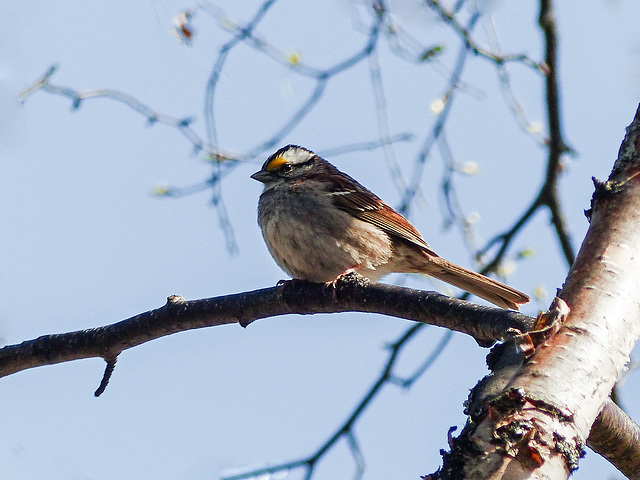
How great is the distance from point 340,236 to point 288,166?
1158mm

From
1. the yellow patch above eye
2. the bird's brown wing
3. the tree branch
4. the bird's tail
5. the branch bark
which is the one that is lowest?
the branch bark

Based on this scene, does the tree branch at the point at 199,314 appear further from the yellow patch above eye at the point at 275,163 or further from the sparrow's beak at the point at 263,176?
the yellow patch above eye at the point at 275,163

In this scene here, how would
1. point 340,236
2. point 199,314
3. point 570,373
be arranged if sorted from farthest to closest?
point 340,236 → point 199,314 → point 570,373

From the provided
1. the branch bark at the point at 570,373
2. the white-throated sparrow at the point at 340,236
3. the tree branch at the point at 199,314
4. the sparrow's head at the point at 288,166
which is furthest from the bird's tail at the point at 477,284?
the branch bark at the point at 570,373

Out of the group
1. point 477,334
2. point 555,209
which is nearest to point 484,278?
point 555,209

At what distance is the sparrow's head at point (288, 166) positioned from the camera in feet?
20.5

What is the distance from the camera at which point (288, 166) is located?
6414 millimetres

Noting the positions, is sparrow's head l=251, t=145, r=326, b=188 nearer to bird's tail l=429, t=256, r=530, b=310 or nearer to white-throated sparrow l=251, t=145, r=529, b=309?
white-throated sparrow l=251, t=145, r=529, b=309

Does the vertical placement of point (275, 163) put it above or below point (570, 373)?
above

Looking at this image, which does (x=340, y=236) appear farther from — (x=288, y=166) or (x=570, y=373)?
(x=570, y=373)

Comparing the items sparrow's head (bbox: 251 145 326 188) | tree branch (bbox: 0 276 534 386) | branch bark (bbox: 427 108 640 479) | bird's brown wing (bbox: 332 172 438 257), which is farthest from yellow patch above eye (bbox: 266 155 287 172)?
branch bark (bbox: 427 108 640 479)

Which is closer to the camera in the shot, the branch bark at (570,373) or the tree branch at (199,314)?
the branch bark at (570,373)

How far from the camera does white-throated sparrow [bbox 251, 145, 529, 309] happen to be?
17.4 ft

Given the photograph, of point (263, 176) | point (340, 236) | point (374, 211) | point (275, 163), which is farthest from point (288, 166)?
point (340, 236)
